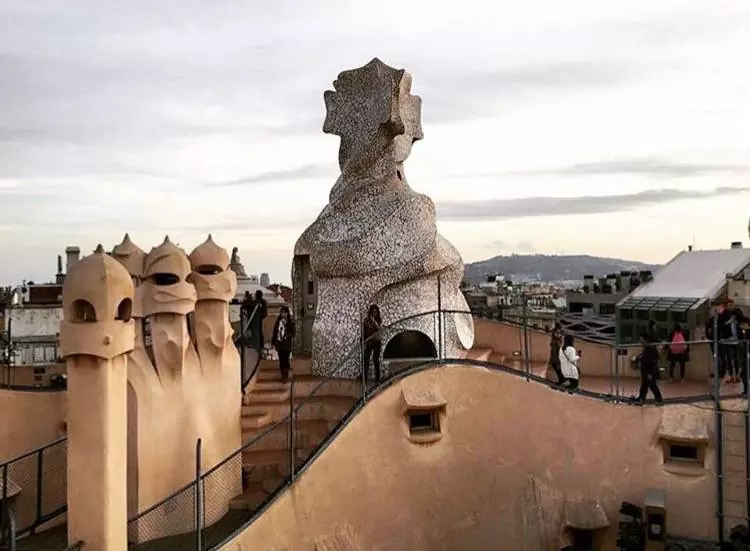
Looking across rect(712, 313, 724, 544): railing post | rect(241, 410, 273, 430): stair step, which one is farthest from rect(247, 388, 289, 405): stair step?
rect(712, 313, 724, 544): railing post

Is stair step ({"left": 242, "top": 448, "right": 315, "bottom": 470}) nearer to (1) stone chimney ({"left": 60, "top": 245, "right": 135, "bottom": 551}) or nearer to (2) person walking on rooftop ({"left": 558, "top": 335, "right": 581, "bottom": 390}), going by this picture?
(1) stone chimney ({"left": 60, "top": 245, "right": 135, "bottom": 551})

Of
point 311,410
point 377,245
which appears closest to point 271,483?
point 311,410

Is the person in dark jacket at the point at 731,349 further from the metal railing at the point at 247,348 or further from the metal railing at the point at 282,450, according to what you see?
the metal railing at the point at 247,348

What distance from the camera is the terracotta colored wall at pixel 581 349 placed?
525 inches

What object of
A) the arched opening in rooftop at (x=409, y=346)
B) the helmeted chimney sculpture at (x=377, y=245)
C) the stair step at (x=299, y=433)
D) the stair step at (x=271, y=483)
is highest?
the helmeted chimney sculpture at (x=377, y=245)

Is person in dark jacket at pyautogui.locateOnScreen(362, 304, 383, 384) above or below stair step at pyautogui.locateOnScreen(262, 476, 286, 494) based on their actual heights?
above

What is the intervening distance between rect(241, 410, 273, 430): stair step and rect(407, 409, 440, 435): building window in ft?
7.20

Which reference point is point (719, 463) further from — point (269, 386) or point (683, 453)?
point (269, 386)

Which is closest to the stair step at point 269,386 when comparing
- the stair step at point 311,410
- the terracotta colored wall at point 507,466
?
the stair step at point 311,410

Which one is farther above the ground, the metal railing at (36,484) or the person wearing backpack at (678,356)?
the person wearing backpack at (678,356)

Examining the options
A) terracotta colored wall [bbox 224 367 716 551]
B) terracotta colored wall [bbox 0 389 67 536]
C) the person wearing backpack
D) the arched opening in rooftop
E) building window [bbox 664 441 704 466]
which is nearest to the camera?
terracotta colored wall [bbox 0 389 67 536]

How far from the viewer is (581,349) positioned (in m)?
15.0

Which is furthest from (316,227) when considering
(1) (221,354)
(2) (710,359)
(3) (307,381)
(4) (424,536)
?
(2) (710,359)

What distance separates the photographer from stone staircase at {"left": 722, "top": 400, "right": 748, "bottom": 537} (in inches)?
401
